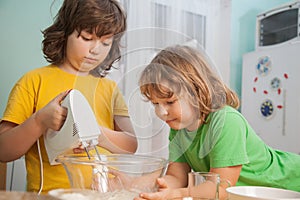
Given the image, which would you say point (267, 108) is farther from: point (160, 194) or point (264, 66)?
point (160, 194)

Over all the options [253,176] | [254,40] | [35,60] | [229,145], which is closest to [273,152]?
[253,176]

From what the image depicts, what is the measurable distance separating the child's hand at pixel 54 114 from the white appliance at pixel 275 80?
191 cm

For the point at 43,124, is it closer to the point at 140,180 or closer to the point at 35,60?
the point at 140,180

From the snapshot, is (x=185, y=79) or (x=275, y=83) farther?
(x=275, y=83)

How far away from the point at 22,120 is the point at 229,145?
1.67 feet

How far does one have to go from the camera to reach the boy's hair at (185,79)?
75cm

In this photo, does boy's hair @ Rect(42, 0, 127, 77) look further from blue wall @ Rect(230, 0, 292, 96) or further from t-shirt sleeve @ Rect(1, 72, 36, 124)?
blue wall @ Rect(230, 0, 292, 96)

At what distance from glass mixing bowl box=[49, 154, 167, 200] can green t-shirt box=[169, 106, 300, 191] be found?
29cm

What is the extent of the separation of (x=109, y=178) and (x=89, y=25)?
46 centimetres

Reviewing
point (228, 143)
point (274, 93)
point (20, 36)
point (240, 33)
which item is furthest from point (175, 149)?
point (240, 33)

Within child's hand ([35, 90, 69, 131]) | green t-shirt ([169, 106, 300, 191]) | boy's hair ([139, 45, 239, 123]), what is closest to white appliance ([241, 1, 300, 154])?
green t-shirt ([169, 106, 300, 191])

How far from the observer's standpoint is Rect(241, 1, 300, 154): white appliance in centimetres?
236

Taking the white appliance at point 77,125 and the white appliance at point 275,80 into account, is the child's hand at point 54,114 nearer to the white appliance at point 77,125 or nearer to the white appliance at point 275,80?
the white appliance at point 77,125

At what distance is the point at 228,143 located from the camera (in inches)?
33.4
